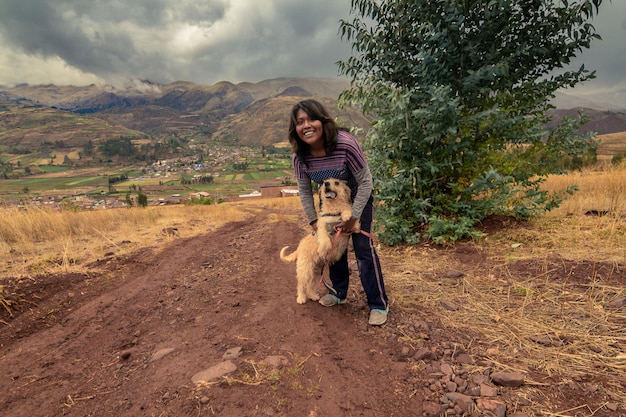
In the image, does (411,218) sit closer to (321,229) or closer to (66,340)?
(321,229)

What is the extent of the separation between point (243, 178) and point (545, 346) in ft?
328

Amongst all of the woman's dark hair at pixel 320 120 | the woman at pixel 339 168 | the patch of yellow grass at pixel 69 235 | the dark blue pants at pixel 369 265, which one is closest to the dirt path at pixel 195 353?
the dark blue pants at pixel 369 265

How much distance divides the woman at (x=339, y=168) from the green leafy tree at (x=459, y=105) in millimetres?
2561

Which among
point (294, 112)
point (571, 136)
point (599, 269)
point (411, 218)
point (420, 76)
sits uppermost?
point (420, 76)

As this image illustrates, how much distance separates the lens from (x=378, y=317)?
3.53 meters

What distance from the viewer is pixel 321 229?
149 inches

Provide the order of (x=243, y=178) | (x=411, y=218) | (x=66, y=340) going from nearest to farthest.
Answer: (x=66, y=340) → (x=411, y=218) → (x=243, y=178)

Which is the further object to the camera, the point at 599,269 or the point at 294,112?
the point at 599,269

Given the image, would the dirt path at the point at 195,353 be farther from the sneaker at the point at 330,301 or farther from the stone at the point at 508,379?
the stone at the point at 508,379

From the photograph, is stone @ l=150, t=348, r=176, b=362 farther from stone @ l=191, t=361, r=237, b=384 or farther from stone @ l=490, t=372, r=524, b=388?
stone @ l=490, t=372, r=524, b=388

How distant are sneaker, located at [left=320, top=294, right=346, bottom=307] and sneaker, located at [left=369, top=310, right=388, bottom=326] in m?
0.63

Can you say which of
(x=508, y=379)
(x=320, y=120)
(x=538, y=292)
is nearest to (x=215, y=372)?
(x=508, y=379)

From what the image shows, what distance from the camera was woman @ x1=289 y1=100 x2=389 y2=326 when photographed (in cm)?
333

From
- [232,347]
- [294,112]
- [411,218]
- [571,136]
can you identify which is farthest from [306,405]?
[571,136]
